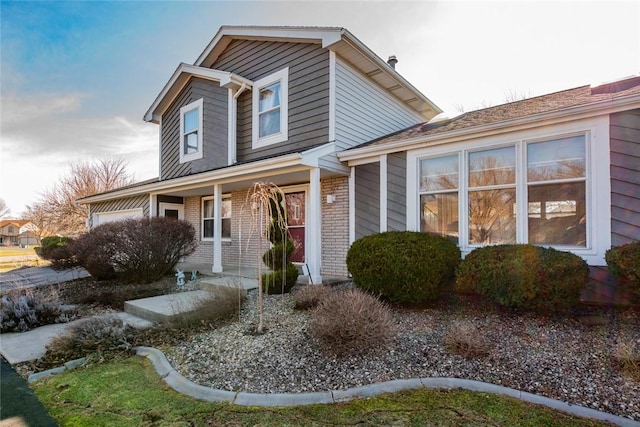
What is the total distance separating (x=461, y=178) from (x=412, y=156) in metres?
1.16

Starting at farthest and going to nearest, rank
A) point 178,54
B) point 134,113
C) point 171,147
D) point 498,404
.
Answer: point 134,113
point 171,147
point 178,54
point 498,404

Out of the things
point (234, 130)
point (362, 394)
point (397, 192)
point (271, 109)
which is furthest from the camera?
point (234, 130)

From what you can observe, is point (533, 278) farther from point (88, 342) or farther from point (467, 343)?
point (88, 342)

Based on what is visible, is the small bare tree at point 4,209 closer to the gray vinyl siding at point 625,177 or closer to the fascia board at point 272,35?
the fascia board at point 272,35

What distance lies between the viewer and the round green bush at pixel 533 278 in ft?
14.1

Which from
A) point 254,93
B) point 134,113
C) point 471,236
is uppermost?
point 134,113

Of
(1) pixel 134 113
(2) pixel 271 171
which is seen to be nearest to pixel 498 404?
(2) pixel 271 171

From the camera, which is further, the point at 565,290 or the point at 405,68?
the point at 405,68

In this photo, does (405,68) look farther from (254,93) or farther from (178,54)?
(178,54)

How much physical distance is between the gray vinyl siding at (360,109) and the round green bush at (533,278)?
4838mm

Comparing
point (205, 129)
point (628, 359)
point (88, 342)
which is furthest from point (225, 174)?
point (628, 359)

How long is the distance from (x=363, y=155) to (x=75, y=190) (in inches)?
1258

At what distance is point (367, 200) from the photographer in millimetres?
7785

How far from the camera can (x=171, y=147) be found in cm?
1261
